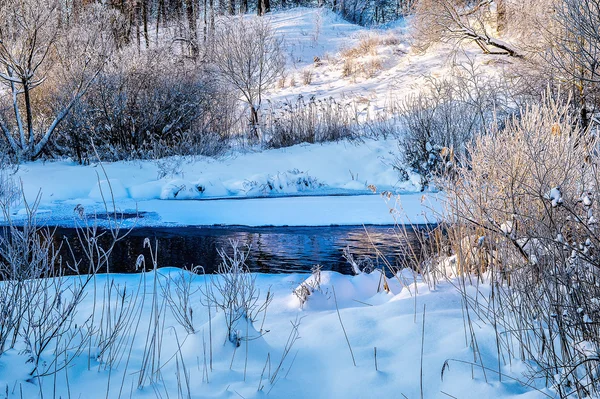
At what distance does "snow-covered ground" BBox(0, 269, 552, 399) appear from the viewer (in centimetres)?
219

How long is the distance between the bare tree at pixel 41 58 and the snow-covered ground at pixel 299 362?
31.7 ft

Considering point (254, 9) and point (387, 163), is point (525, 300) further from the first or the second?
point (254, 9)

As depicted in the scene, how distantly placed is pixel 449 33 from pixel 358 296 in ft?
43.9

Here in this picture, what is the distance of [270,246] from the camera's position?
6125mm

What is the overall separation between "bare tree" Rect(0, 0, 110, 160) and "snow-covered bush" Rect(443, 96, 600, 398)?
10059 millimetres

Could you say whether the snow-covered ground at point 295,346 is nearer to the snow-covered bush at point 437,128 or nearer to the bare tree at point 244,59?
the snow-covered bush at point 437,128

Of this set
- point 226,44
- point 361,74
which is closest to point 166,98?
point 226,44

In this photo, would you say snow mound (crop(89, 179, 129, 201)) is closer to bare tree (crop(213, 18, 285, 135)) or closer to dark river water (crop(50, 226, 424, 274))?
dark river water (crop(50, 226, 424, 274))

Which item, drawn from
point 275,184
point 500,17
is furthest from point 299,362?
point 500,17

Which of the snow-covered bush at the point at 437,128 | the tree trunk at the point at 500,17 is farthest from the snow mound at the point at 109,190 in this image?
the tree trunk at the point at 500,17

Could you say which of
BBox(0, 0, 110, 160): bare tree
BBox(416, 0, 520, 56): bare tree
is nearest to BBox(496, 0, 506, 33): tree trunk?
BBox(416, 0, 520, 56): bare tree

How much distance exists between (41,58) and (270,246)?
28.2ft

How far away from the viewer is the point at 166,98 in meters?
12.8

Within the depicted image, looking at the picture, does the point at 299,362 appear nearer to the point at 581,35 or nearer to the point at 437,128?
the point at 581,35
